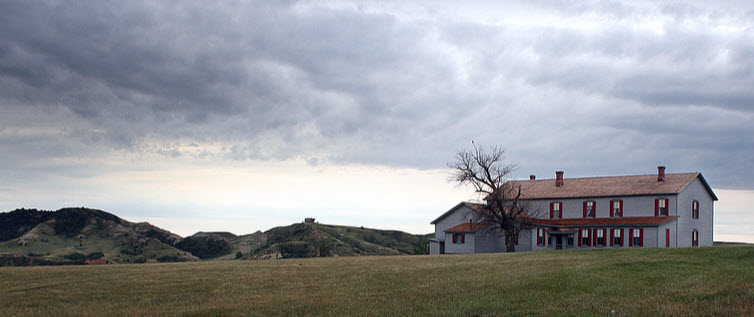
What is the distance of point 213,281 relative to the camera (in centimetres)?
2770

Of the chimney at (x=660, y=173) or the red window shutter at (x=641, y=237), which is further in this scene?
the chimney at (x=660, y=173)

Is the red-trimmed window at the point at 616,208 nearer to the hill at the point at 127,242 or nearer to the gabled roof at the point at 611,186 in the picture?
the gabled roof at the point at 611,186

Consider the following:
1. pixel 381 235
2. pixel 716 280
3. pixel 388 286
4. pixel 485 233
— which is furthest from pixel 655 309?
pixel 381 235

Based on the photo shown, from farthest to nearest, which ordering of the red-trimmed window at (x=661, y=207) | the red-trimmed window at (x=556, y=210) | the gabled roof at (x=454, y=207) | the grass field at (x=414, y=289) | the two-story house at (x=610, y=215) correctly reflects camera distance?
1. the gabled roof at (x=454, y=207)
2. the red-trimmed window at (x=556, y=210)
3. the red-trimmed window at (x=661, y=207)
4. the two-story house at (x=610, y=215)
5. the grass field at (x=414, y=289)

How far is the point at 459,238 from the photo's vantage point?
72.6m

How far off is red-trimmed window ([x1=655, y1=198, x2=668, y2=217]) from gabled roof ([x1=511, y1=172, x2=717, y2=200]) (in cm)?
86

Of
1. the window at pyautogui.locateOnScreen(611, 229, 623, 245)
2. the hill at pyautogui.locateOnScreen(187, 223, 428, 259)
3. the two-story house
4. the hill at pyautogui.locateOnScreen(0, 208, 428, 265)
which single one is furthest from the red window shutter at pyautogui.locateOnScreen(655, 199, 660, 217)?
the hill at pyautogui.locateOnScreen(0, 208, 428, 265)

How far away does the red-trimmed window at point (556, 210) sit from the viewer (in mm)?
69375

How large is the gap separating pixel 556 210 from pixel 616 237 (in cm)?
758

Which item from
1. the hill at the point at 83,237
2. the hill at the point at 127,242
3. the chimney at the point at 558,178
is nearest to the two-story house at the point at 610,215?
the chimney at the point at 558,178

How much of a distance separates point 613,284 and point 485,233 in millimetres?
46086

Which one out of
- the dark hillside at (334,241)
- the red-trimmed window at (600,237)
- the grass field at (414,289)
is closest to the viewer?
the grass field at (414,289)

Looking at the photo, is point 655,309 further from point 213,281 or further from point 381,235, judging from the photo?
point 381,235

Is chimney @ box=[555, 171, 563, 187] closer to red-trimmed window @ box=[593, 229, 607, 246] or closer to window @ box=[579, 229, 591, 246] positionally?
window @ box=[579, 229, 591, 246]
